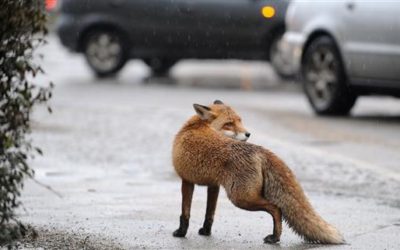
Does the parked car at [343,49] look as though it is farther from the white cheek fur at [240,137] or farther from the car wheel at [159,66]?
the white cheek fur at [240,137]

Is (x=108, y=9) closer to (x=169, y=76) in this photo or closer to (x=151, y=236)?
(x=169, y=76)

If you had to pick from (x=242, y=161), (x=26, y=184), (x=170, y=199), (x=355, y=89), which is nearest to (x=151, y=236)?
(x=242, y=161)

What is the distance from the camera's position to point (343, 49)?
1464 cm

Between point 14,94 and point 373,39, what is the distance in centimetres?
871

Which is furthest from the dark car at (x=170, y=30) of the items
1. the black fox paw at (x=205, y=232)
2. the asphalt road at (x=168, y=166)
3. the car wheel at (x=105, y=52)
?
the black fox paw at (x=205, y=232)

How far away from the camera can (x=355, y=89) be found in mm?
14828

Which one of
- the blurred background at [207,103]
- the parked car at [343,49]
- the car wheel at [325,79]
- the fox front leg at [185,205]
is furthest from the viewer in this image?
the car wheel at [325,79]

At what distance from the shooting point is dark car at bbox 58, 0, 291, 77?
20266 mm

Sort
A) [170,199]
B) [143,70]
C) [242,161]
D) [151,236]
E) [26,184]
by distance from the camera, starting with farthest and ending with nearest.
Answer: [143,70], [26,184], [170,199], [151,236], [242,161]

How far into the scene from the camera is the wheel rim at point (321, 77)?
15.0 m

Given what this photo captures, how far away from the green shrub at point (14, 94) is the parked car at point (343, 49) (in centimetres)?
824

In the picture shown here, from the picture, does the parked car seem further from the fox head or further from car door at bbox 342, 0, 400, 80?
the fox head

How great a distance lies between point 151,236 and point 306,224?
1.08 meters

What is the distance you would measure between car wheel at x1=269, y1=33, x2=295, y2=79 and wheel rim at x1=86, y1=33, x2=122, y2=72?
2.80 meters
